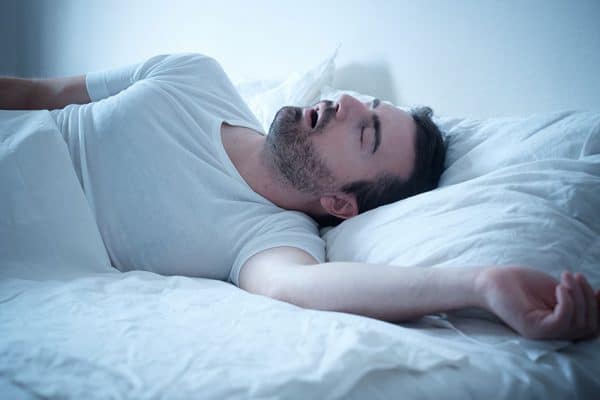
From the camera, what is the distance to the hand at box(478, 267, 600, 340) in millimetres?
537

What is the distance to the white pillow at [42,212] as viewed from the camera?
0.83 metres

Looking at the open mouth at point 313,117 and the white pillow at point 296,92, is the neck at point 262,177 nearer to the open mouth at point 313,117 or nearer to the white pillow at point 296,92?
the open mouth at point 313,117

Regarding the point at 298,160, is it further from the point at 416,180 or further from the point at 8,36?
the point at 8,36

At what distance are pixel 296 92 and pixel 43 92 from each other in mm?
703

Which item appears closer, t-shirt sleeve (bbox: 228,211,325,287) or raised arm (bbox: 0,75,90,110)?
t-shirt sleeve (bbox: 228,211,325,287)

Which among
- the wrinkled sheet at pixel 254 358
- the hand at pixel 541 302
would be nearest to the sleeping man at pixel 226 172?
the wrinkled sheet at pixel 254 358

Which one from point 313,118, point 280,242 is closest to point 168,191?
point 280,242

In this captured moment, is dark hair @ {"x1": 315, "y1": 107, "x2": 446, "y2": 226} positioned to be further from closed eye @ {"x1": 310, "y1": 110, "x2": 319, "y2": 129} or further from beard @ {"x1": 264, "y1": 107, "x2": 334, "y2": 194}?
closed eye @ {"x1": 310, "y1": 110, "x2": 319, "y2": 129}

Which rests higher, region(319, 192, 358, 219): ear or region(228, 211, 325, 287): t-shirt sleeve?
region(319, 192, 358, 219): ear

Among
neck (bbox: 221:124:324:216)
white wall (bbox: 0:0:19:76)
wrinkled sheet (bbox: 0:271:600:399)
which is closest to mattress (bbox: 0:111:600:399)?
wrinkled sheet (bbox: 0:271:600:399)

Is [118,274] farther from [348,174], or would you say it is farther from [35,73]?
[35,73]

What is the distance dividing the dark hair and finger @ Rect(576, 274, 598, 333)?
0.52m

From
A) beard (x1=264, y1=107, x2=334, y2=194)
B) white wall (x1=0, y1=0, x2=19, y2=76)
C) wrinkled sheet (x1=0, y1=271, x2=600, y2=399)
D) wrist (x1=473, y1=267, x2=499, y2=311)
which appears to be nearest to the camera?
wrinkled sheet (x1=0, y1=271, x2=600, y2=399)

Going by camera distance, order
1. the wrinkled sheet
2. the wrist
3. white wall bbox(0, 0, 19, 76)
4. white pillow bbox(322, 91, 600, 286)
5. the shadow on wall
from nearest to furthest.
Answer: the wrinkled sheet → the wrist → white pillow bbox(322, 91, 600, 286) → the shadow on wall → white wall bbox(0, 0, 19, 76)
